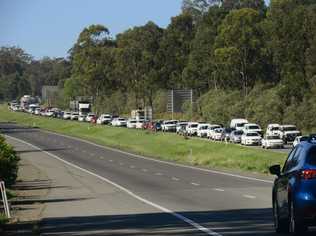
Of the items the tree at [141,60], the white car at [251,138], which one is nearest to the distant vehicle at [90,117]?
the tree at [141,60]

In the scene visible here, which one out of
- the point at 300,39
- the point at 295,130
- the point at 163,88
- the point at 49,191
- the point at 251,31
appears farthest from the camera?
the point at 163,88

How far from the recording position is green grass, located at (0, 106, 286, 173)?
177 feet

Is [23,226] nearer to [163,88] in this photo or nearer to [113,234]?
[113,234]

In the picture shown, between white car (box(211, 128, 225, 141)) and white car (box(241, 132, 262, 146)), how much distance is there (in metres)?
8.15

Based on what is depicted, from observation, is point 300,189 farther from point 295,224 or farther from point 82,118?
point 82,118

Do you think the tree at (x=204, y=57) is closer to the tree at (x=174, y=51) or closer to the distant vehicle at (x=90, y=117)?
the tree at (x=174, y=51)

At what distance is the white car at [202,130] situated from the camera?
299ft

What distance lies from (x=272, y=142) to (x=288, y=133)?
7567 mm

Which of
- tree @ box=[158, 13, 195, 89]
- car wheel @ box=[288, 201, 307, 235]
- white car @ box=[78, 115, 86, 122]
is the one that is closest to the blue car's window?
car wheel @ box=[288, 201, 307, 235]

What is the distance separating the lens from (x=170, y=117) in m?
129

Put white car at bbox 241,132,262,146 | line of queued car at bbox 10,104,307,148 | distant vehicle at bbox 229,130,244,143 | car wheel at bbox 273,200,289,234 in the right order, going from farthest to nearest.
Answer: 1. distant vehicle at bbox 229,130,244,143
2. white car at bbox 241,132,262,146
3. line of queued car at bbox 10,104,307,148
4. car wheel at bbox 273,200,289,234

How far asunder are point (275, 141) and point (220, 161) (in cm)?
1118

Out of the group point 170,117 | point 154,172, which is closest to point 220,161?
point 154,172

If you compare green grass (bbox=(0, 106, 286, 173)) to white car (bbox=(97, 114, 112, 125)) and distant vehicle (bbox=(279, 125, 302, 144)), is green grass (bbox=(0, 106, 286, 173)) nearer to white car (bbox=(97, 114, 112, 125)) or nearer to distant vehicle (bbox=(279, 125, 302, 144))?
white car (bbox=(97, 114, 112, 125))
